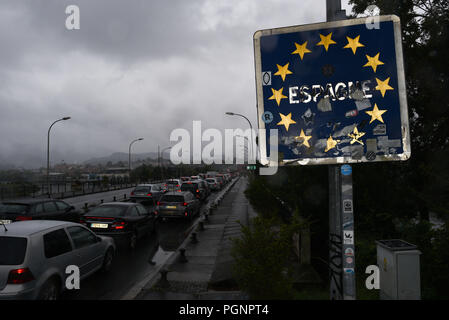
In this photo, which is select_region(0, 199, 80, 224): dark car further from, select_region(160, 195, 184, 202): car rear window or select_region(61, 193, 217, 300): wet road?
select_region(160, 195, 184, 202): car rear window

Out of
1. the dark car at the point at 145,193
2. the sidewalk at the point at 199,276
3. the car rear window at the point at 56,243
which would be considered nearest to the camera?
the car rear window at the point at 56,243

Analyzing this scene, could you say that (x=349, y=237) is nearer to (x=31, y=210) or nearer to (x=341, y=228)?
(x=341, y=228)

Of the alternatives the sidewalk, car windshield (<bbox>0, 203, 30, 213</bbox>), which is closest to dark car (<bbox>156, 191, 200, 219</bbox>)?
the sidewalk

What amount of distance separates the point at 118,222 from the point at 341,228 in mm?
7885

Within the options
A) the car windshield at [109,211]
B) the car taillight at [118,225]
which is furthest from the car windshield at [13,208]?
the car taillight at [118,225]

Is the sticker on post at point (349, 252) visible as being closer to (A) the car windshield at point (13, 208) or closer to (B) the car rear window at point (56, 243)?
(B) the car rear window at point (56, 243)

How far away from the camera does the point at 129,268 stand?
790cm

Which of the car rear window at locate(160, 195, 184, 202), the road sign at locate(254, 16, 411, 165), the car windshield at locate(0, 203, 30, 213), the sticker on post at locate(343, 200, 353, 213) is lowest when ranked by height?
the car rear window at locate(160, 195, 184, 202)

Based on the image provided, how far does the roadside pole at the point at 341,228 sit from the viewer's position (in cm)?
322

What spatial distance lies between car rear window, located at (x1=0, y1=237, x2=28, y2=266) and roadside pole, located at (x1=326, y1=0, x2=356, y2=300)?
479 cm

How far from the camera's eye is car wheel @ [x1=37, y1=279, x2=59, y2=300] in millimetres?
4805

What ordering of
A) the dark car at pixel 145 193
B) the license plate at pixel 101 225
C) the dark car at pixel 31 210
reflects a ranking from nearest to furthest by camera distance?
the license plate at pixel 101 225, the dark car at pixel 31 210, the dark car at pixel 145 193
